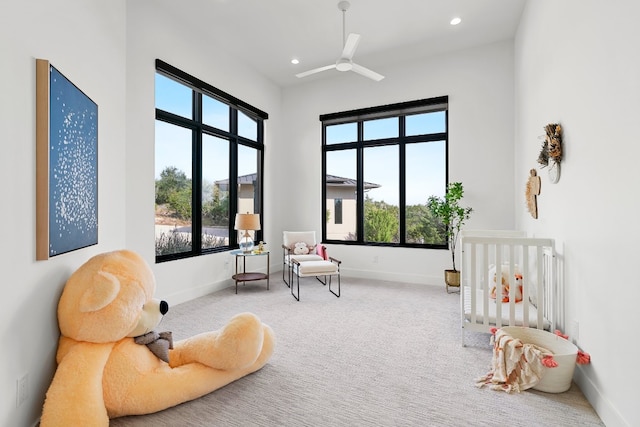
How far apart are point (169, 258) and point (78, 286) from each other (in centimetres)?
214

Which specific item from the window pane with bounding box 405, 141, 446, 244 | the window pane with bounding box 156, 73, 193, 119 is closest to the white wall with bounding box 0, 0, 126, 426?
the window pane with bounding box 156, 73, 193, 119

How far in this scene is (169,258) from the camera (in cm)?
377

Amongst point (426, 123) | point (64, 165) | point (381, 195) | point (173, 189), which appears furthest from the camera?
point (381, 195)

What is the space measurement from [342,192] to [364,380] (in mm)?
3806

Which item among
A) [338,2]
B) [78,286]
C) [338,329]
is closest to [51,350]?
[78,286]

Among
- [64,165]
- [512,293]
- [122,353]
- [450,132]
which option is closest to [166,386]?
[122,353]

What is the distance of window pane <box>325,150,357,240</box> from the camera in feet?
18.2

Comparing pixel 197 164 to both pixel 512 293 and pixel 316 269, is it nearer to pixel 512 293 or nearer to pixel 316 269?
pixel 316 269

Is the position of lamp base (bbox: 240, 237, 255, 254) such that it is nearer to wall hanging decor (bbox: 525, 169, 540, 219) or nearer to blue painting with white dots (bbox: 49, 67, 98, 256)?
blue painting with white dots (bbox: 49, 67, 98, 256)

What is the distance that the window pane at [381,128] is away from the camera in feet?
17.0

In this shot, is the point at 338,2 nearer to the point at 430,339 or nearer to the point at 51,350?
the point at 430,339

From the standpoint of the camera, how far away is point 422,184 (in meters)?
5.01

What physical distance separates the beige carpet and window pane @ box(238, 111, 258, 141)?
9.01ft

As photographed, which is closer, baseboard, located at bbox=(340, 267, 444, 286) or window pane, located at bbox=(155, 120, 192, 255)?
window pane, located at bbox=(155, 120, 192, 255)
